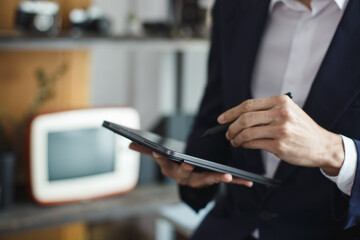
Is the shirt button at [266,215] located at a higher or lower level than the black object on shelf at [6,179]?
higher

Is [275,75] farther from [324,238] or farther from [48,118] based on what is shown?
[48,118]

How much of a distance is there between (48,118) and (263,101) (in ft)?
4.34

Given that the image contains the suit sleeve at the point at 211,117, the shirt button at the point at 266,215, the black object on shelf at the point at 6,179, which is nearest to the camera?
the shirt button at the point at 266,215

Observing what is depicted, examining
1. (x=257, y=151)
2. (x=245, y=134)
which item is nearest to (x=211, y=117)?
(x=257, y=151)

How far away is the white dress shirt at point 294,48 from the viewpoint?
962 millimetres

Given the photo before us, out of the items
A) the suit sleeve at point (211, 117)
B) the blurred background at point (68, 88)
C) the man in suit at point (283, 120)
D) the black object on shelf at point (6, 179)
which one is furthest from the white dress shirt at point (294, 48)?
the black object on shelf at point (6, 179)

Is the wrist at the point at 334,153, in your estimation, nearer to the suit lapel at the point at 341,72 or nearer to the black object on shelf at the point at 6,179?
the suit lapel at the point at 341,72

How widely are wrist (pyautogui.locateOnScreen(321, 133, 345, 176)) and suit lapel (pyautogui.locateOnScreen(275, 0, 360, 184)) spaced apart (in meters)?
0.09

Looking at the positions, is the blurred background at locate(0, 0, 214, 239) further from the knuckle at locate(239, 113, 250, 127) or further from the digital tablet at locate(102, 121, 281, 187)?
the knuckle at locate(239, 113, 250, 127)

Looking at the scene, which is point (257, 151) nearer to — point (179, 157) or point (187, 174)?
point (187, 174)

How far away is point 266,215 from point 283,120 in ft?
1.06

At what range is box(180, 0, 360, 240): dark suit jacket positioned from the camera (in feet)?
2.92

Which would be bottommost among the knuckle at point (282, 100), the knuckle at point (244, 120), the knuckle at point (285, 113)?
the knuckle at point (244, 120)

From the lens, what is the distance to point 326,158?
31.5 inches
